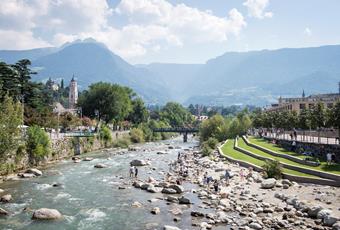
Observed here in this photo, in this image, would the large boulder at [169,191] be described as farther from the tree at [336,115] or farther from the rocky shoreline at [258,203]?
the tree at [336,115]

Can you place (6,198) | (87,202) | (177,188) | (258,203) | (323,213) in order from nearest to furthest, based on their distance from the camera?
(323,213) → (258,203) → (6,198) → (87,202) → (177,188)

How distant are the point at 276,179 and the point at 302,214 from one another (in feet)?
44.9

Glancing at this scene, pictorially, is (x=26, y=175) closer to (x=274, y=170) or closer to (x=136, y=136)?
(x=274, y=170)

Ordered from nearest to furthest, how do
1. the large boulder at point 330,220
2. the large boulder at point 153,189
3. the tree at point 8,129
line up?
the large boulder at point 330,220 < the large boulder at point 153,189 < the tree at point 8,129

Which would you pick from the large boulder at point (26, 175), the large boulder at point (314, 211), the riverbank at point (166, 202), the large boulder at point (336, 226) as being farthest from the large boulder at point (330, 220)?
the large boulder at point (26, 175)

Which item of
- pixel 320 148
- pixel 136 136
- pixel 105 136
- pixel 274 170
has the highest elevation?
pixel 320 148

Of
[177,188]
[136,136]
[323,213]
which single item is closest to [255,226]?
[323,213]

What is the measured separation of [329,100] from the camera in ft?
321

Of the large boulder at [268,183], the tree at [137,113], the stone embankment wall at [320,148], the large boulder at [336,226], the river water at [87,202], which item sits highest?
the tree at [137,113]

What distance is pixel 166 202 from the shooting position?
120 ft

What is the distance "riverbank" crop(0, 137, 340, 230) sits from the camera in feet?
96.2

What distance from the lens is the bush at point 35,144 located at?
5879 centimetres

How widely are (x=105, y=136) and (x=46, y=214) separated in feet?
225

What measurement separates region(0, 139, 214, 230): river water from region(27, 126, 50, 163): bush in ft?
14.6
